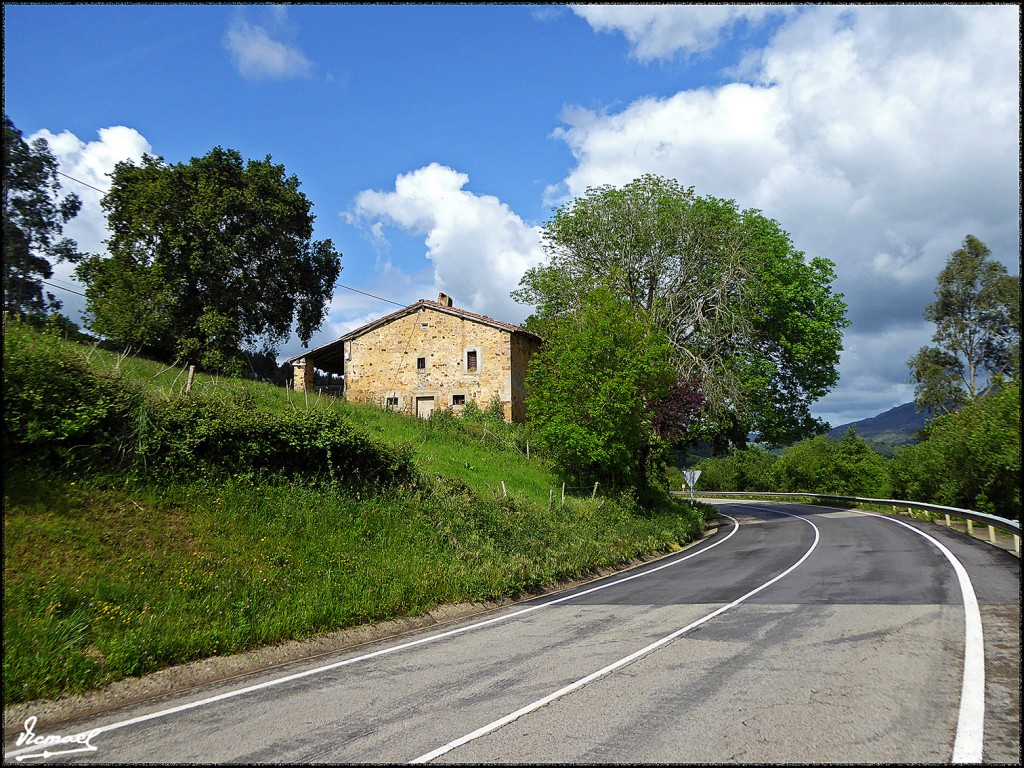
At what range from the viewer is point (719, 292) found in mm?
29344

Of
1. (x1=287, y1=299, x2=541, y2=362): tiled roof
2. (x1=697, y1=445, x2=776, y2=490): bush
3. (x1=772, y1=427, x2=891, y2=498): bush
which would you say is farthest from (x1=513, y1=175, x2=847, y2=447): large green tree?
(x1=697, y1=445, x2=776, y2=490): bush

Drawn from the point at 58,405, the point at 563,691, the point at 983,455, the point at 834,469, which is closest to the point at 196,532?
the point at 58,405

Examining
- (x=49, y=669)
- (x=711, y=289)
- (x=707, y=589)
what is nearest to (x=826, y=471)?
(x=711, y=289)

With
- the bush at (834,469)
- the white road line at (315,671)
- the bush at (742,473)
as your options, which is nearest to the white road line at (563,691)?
the white road line at (315,671)

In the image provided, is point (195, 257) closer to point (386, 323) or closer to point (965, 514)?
point (386, 323)

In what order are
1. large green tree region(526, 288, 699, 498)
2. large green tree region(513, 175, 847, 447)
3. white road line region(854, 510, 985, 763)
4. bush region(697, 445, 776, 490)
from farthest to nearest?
1. bush region(697, 445, 776, 490)
2. large green tree region(513, 175, 847, 447)
3. large green tree region(526, 288, 699, 498)
4. white road line region(854, 510, 985, 763)

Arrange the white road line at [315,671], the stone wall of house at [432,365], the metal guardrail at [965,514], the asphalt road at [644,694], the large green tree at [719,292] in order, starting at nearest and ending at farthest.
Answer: the asphalt road at [644,694]
the white road line at [315,671]
the metal guardrail at [965,514]
the large green tree at [719,292]
the stone wall of house at [432,365]

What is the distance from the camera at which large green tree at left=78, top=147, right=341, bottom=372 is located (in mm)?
34906

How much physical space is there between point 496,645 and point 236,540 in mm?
4686

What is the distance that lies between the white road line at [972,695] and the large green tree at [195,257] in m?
35.1

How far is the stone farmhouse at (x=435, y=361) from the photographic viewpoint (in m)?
34.7

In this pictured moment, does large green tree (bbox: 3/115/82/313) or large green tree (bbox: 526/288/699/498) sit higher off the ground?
large green tree (bbox: 3/115/82/313)

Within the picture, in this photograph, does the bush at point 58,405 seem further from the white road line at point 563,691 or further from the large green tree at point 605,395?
the large green tree at point 605,395

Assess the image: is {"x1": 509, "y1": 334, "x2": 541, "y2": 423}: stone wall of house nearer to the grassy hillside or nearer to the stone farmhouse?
the stone farmhouse
